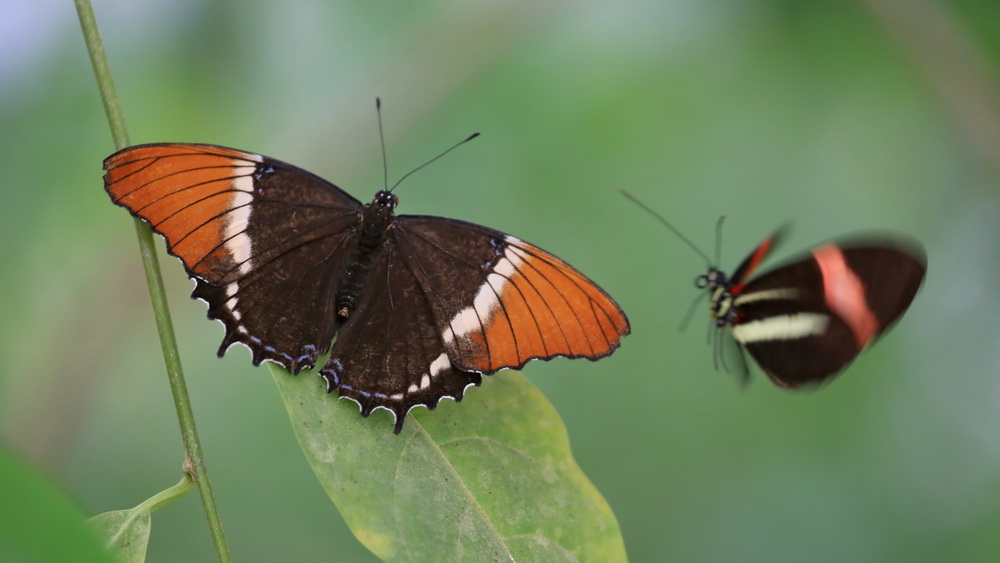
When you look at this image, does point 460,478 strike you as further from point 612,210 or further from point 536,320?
point 612,210

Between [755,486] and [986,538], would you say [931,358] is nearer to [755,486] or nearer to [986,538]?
[986,538]

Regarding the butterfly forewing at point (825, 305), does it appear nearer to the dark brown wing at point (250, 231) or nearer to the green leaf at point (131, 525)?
the dark brown wing at point (250, 231)

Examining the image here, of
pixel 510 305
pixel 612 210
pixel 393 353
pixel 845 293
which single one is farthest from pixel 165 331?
pixel 612 210

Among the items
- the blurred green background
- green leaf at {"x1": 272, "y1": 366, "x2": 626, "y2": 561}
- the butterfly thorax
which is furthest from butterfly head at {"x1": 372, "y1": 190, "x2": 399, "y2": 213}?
the blurred green background

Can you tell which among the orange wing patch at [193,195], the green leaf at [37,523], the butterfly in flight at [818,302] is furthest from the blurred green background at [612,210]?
the green leaf at [37,523]

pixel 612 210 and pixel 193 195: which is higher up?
pixel 612 210

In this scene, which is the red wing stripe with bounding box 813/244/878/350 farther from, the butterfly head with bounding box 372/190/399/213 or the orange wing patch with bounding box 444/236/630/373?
the butterfly head with bounding box 372/190/399/213
